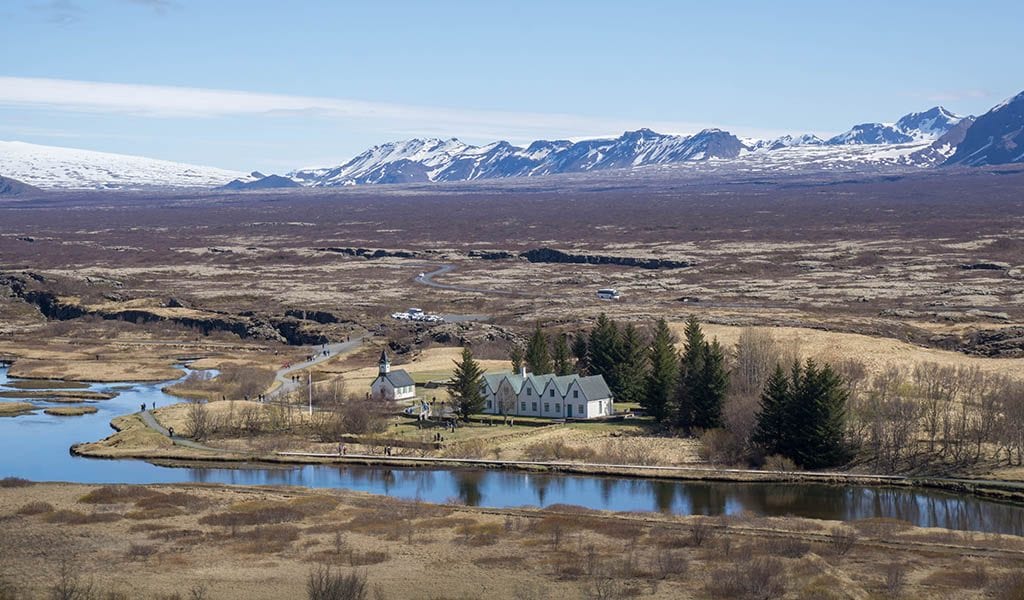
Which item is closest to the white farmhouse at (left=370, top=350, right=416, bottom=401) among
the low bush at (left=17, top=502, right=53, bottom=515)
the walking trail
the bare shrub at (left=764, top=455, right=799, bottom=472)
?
the walking trail

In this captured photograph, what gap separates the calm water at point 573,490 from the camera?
5541 centimetres

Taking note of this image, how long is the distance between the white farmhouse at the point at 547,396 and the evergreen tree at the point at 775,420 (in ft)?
43.9

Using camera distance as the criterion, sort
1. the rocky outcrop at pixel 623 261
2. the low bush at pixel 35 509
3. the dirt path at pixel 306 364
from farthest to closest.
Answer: the rocky outcrop at pixel 623 261 < the dirt path at pixel 306 364 < the low bush at pixel 35 509

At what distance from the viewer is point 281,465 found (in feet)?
221

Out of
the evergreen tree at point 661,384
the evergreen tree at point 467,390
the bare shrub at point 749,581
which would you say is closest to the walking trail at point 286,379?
the evergreen tree at point 467,390

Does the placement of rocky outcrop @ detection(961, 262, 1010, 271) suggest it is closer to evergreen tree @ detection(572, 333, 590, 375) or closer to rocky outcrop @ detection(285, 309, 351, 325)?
rocky outcrop @ detection(285, 309, 351, 325)

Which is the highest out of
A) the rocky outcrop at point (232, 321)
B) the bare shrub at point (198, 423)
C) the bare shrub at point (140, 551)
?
the bare shrub at point (140, 551)

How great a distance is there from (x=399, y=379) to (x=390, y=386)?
92 cm

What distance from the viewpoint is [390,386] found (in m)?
80.5

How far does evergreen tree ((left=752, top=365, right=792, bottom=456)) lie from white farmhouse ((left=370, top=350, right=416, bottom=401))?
79.5 feet

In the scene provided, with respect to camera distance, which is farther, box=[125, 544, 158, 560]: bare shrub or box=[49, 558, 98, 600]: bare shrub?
box=[125, 544, 158, 560]: bare shrub

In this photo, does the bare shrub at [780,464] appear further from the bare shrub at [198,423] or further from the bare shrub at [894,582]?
the bare shrub at [198,423]

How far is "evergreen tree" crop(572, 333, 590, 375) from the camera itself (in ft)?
275

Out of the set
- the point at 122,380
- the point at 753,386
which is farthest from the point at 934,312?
the point at 122,380
